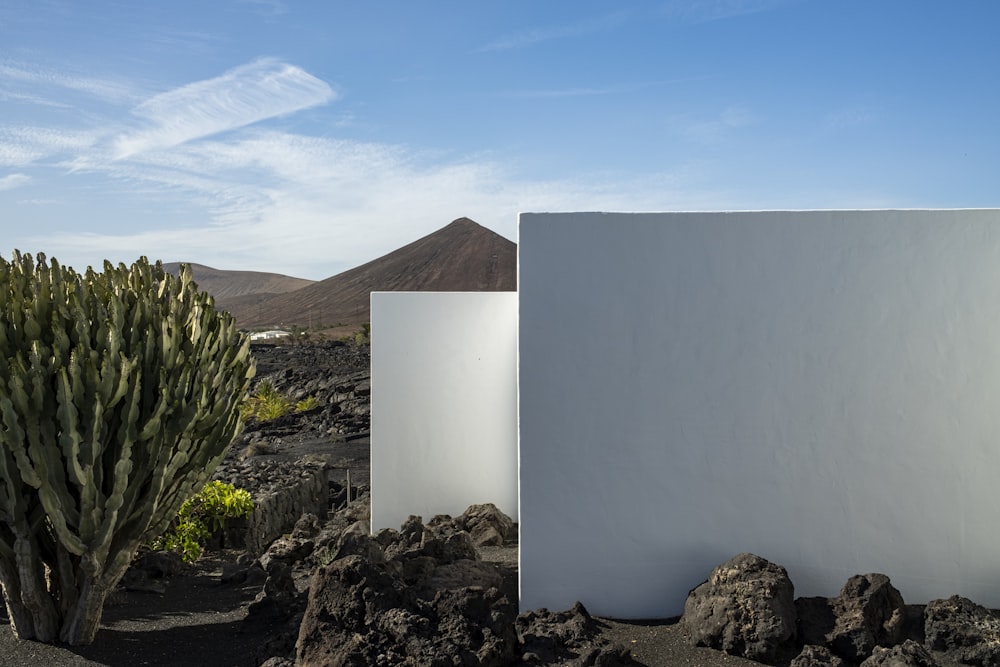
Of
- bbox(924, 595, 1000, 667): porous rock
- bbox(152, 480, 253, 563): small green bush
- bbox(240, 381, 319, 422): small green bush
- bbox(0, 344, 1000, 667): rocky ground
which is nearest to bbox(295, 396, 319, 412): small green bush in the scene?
bbox(240, 381, 319, 422): small green bush

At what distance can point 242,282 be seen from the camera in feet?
243

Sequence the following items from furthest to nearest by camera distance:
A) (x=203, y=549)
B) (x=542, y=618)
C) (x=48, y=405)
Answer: (x=203, y=549)
(x=542, y=618)
(x=48, y=405)

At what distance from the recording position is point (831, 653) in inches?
215

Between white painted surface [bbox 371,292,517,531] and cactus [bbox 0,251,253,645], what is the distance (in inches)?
110

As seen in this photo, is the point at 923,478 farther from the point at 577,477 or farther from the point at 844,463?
the point at 577,477

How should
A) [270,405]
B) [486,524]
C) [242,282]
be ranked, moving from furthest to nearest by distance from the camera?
[242,282], [270,405], [486,524]

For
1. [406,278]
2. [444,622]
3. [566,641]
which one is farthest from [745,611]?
[406,278]

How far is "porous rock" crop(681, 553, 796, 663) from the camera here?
18.0 ft

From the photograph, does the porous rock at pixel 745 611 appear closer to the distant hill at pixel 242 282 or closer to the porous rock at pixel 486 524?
the porous rock at pixel 486 524

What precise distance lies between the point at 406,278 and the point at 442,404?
160 feet

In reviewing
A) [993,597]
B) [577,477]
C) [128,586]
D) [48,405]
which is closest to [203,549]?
[128,586]

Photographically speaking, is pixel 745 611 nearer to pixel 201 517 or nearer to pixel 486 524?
pixel 486 524

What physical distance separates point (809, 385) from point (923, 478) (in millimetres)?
1035

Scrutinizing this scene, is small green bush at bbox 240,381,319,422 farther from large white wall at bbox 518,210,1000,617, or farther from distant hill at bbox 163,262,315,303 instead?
distant hill at bbox 163,262,315,303
